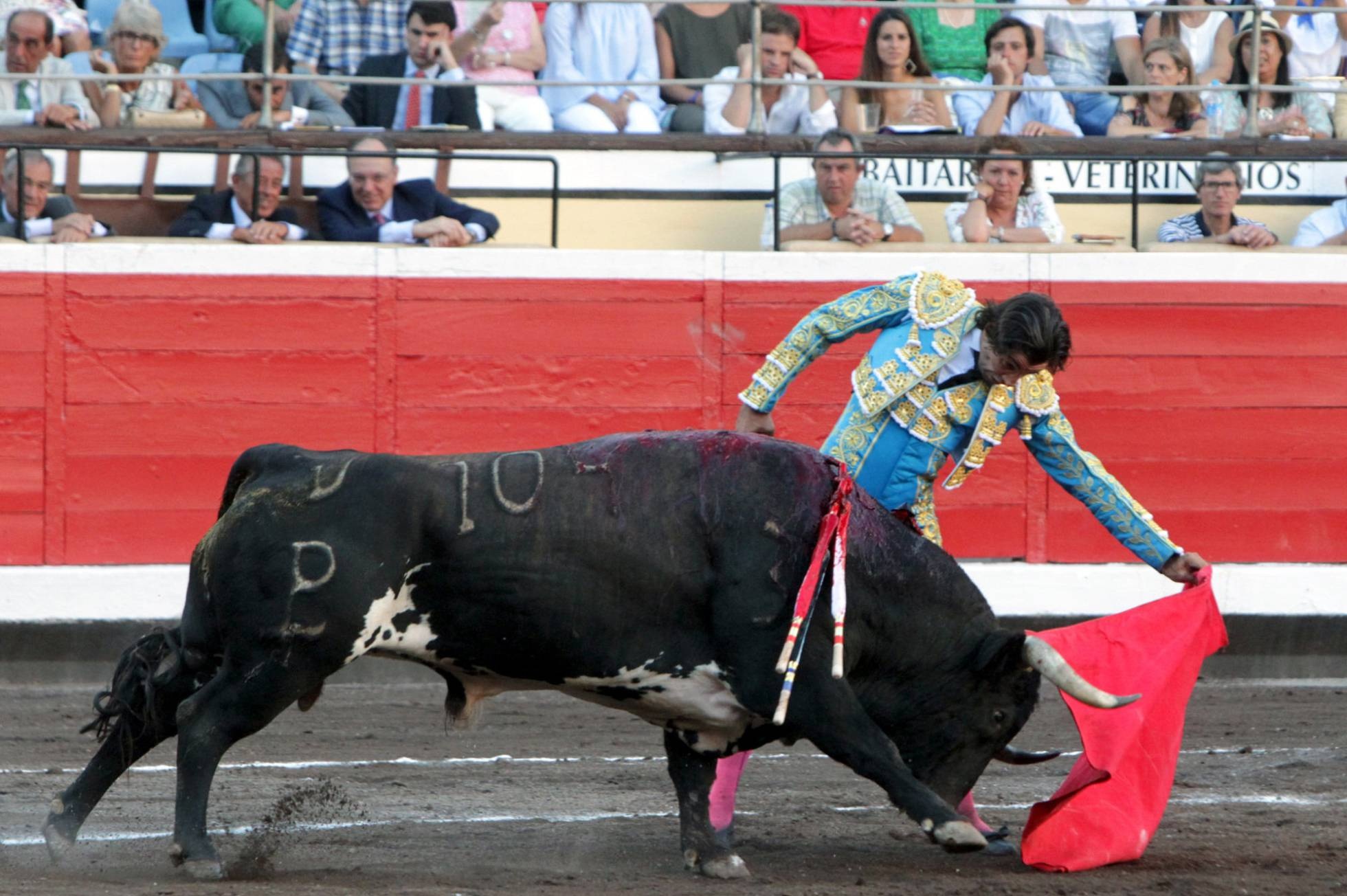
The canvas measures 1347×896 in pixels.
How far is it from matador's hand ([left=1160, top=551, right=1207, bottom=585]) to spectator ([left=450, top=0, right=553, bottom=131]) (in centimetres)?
419

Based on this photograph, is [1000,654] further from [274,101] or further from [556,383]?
[274,101]

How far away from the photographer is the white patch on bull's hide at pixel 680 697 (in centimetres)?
370

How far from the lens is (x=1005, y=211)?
7238 millimetres

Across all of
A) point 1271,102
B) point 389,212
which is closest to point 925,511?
point 389,212

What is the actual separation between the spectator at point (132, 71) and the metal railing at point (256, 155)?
14.8 inches

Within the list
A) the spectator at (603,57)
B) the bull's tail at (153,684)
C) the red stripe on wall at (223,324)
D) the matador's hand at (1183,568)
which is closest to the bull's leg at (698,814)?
the bull's tail at (153,684)

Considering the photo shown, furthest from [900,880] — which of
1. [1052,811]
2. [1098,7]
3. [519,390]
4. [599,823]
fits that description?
[1098,7]

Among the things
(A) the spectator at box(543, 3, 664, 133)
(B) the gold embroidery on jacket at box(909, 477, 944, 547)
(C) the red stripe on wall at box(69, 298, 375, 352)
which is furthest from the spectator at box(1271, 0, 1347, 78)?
(B) the gold embroidery on jacket at box(909, 477, 944, 547)

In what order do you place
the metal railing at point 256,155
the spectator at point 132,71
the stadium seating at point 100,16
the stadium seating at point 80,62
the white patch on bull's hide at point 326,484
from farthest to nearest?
the stadium seating at point 100,16
the stadium seating at point 80,62
the spectator at point 132,71
the metal railing at point 256,155
the white patch on bull's hide at point 326,484

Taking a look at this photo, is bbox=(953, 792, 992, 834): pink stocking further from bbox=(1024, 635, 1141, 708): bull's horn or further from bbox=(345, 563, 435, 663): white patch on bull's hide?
bbox=(345, 563, 435, 663): white patch on bull's hide

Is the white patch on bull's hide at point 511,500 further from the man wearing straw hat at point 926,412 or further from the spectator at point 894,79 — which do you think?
the spectator at point 894,79

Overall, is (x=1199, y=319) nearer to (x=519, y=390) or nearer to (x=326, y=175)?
(x=519, y=390)

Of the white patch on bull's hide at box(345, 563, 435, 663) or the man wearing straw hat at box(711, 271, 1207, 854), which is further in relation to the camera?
the man wearing straw hat at box(711, 271, 1207, 854)

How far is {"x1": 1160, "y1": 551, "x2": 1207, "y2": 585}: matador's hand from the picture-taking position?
13.6ft
